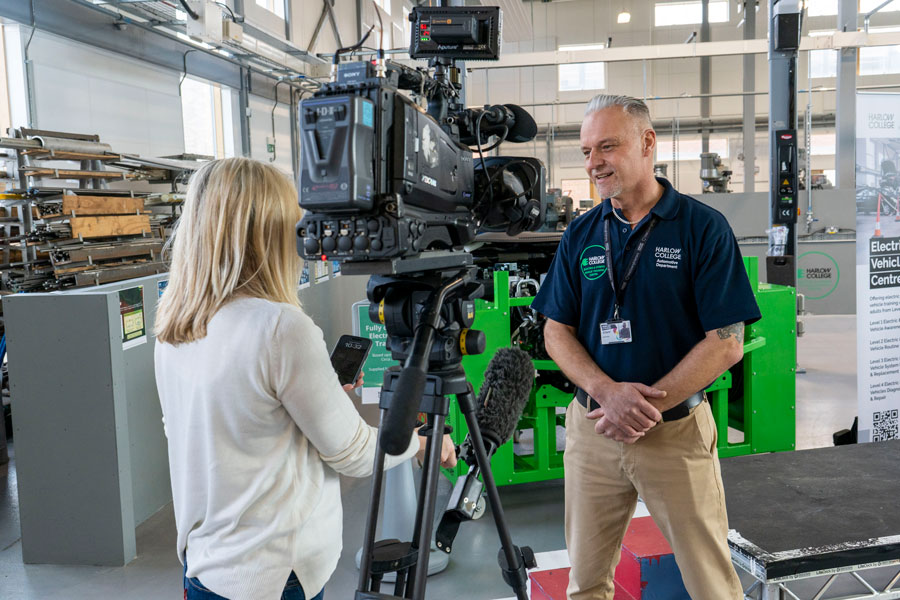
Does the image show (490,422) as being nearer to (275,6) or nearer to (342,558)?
(342,558)

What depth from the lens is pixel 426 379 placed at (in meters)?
1.46

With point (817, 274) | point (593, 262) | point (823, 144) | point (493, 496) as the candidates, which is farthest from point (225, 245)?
point (823, 144)

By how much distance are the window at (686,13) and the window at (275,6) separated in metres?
11.0

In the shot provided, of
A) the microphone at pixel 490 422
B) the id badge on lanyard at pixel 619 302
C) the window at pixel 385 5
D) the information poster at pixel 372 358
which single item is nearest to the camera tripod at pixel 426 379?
the microphone at pixel 490 422

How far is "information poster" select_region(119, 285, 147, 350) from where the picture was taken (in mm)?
3090

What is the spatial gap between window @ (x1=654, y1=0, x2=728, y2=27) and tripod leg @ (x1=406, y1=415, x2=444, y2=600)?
18.9 meters

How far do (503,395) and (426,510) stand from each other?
1.56ft

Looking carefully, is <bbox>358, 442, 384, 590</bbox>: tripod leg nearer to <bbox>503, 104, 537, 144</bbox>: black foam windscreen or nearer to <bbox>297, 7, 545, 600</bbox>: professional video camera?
<bbox>297, 7, 545, 600</bbox>: professional video camera

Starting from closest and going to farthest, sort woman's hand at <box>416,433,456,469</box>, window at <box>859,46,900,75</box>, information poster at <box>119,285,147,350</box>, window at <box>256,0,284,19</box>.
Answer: woman's hand at <box>416,433,456,469</box> → information poster at <box>119,285,147,350</box> → window at <box>256,0,284,19</box> → window at <box>859,46,900,75</box>

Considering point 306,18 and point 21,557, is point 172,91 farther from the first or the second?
point 21,557

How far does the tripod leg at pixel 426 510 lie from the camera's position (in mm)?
1391

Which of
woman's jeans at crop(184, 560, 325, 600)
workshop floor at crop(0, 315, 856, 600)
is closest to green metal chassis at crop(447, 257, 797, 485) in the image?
workshop floor at crop(0, 315, 856, 600)

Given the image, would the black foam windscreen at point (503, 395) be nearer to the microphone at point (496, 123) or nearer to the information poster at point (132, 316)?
the microphone at point (496, 123)

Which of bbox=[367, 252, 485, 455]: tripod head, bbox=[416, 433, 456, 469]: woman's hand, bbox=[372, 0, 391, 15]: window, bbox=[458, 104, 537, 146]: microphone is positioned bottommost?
bbox=[416, 433, 456, 469]: woman's hand
